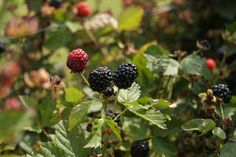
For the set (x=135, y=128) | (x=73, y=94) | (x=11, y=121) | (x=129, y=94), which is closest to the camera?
(x=11, y=121)

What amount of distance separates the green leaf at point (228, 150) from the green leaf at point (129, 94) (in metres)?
0.30

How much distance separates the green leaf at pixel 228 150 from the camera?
1.44m

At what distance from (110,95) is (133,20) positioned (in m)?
1.18

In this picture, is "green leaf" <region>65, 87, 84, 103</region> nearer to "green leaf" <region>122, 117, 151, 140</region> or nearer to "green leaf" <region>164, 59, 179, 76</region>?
"green leaf" <region>122, 117, 151, 140</region>

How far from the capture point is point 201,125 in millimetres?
1458

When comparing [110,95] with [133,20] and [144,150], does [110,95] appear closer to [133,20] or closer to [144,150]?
[144,150]

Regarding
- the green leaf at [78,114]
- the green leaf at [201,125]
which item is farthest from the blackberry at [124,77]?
the green leaf at [201,125]

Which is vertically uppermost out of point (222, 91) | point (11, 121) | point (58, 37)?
point (11, 121)

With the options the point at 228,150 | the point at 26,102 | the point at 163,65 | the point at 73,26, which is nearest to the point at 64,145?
the point at 26,102

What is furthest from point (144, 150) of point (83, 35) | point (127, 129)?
point (83, 35)

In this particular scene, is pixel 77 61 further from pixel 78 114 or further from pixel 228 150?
pixel 228 150

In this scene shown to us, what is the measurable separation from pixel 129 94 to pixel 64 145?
23cm

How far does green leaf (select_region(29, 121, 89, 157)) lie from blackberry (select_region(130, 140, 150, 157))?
260 millimetres

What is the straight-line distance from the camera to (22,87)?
2348 mm
